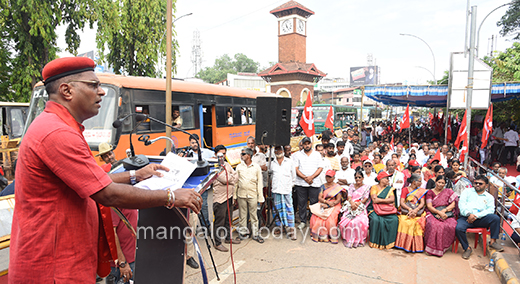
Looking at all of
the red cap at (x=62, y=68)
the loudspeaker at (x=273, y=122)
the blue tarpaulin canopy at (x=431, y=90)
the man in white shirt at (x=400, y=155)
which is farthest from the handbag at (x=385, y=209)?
the blue tarpaulin canopy at (x=431, y=90)

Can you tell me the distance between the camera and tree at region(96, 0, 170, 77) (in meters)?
12.7

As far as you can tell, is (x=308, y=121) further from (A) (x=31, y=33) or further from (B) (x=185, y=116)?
(A) (x=31, y=33)

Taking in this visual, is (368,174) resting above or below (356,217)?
above

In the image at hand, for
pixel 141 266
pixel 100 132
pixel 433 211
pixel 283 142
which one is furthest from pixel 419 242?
pixel 100 132

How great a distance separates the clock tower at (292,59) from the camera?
38.2 meters

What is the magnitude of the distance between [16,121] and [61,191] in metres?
11.0

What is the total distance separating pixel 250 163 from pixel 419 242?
3.11 m

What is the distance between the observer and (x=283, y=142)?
19.5ft

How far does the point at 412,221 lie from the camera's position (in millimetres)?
5285

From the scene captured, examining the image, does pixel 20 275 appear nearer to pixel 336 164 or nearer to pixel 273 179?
pixel 273 179

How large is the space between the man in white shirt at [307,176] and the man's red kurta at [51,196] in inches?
196

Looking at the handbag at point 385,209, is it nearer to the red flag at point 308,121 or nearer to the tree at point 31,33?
the red flag at point 308,121

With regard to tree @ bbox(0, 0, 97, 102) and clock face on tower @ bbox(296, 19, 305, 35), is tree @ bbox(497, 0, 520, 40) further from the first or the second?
tree @ bbox(0, 0, 97, 102)

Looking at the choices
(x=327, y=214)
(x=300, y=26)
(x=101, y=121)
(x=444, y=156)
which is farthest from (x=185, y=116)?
(x=300, y=26)
